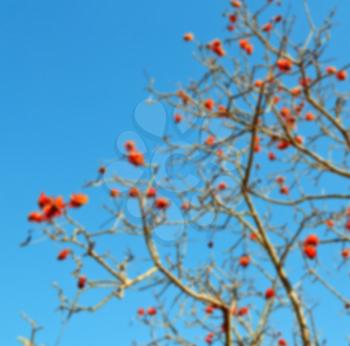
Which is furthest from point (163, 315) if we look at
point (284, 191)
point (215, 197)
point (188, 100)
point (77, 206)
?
point (77, 206)

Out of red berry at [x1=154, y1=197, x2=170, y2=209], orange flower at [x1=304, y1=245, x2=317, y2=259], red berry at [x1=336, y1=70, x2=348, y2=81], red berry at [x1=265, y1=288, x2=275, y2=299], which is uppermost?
red berry at [x1=336, y1=70, x2=348, y2=81]

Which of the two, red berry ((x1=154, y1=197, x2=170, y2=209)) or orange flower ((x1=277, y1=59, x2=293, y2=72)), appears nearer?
red berry ((x1=154, y1=197, x2=170, y2=209))

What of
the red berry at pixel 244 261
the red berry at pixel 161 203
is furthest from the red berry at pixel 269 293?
the red berry at pixel 161 203

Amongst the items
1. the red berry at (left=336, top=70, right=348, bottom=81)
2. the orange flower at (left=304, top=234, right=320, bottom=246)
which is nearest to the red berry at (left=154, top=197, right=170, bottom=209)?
the orange flower at (left=304, top=234, right=320, bottom=246)

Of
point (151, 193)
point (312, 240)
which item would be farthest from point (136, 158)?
point (312, 240)

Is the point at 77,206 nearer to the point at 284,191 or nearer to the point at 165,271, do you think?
the point at 165,271

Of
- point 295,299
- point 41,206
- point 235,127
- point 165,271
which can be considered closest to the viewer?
point 41,206

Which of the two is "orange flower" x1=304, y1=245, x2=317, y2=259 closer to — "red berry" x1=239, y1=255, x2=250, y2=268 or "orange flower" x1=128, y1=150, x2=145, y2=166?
"red berry" x1=239, y1=255, x2=250, y2=268

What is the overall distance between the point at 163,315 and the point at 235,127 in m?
2.68

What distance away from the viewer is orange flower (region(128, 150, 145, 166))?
4.51 metres

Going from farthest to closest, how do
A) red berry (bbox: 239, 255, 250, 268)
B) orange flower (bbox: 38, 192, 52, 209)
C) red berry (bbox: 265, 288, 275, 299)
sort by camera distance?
red berry (bbox: 265, 288, 275, 299) → red berry (bbox: 239, 255, 250, 268) → orange flower (bbox: 38, 192, 52, 209)

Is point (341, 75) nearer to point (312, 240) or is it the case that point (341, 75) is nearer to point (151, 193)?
point (312, 240)

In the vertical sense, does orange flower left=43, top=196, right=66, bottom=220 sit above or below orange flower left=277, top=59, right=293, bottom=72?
below

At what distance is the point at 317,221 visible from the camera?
19.4 feet
